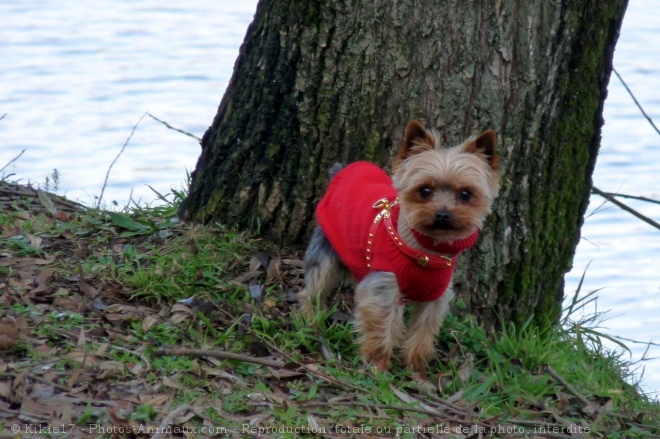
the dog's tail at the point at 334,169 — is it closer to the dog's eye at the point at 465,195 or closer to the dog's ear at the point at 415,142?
the dog's ear at the point at 415,142

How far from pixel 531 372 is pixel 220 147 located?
2398mm

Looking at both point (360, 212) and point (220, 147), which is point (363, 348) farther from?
point (220, 147)

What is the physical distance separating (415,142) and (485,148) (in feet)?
1.20

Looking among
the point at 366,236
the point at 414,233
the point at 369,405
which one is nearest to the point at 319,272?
the point at 366,236

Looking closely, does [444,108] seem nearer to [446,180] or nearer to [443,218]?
[446,180]

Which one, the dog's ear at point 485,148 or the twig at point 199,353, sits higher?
the dog's ear at point 485,148

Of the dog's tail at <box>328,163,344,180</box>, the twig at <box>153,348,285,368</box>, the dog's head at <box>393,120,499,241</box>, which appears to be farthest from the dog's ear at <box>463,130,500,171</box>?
the twig at <box>153,348,285,368</box>

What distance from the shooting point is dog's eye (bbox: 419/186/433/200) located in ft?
15.9

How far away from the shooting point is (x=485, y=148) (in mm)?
4863

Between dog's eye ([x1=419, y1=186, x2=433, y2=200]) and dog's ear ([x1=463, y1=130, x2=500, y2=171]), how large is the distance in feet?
0.96

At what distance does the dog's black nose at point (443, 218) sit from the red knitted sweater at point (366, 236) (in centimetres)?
15

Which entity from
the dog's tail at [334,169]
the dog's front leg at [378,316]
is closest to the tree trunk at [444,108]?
the dog's tail at [334,169]

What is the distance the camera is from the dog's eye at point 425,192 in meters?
4.86

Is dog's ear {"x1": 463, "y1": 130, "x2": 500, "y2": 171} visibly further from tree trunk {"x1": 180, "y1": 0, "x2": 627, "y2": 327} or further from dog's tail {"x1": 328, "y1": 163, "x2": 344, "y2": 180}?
dog's tail {"x1": 328, "y1": 163, "x2": 344, "y2": 180}
